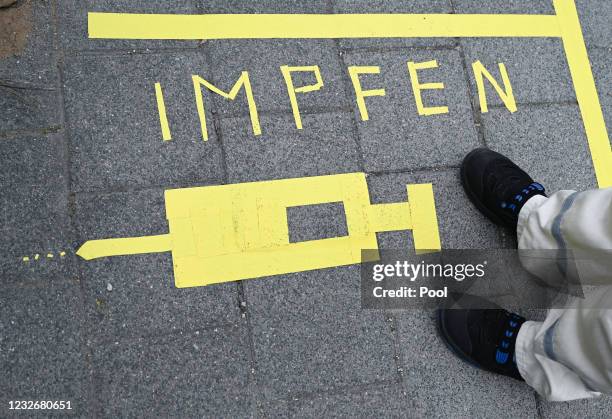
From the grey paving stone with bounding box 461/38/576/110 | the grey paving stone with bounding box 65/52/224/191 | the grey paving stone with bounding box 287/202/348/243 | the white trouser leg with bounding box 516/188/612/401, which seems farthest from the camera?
the grey paving stone with bounding box 461/38/576/110

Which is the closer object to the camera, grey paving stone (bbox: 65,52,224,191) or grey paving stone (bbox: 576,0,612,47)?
grey paving stone (bbox: 65,52,224,191)

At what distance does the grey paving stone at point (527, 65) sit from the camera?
2.71 metres

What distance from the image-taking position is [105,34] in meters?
2.36

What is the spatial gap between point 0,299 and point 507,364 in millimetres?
1841

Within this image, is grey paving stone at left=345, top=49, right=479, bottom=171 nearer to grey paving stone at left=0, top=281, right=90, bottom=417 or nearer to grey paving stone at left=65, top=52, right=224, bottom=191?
grey paving stone at left=65, top=52, right=224, bottom=191

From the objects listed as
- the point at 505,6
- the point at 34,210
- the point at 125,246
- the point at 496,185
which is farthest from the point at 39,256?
the point at 505,6

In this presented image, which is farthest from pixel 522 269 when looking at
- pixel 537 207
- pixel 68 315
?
pixel 68 315

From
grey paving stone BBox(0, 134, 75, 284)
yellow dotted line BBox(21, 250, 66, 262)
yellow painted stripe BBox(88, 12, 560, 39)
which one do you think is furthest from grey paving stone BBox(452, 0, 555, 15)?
yellow dotted line BBox(21, 250, 66, 262)

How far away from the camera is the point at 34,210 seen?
84.0 inches

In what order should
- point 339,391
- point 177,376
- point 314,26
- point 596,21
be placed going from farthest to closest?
1. point 596,21
2. point 314,26
3. point 339,391
4. point 177,376

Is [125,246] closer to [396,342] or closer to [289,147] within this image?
[289,147]

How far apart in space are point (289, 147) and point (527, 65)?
4.04 feet

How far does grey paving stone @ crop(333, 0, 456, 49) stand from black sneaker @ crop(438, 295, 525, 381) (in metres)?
1.18

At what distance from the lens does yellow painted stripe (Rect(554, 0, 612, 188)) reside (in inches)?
108
